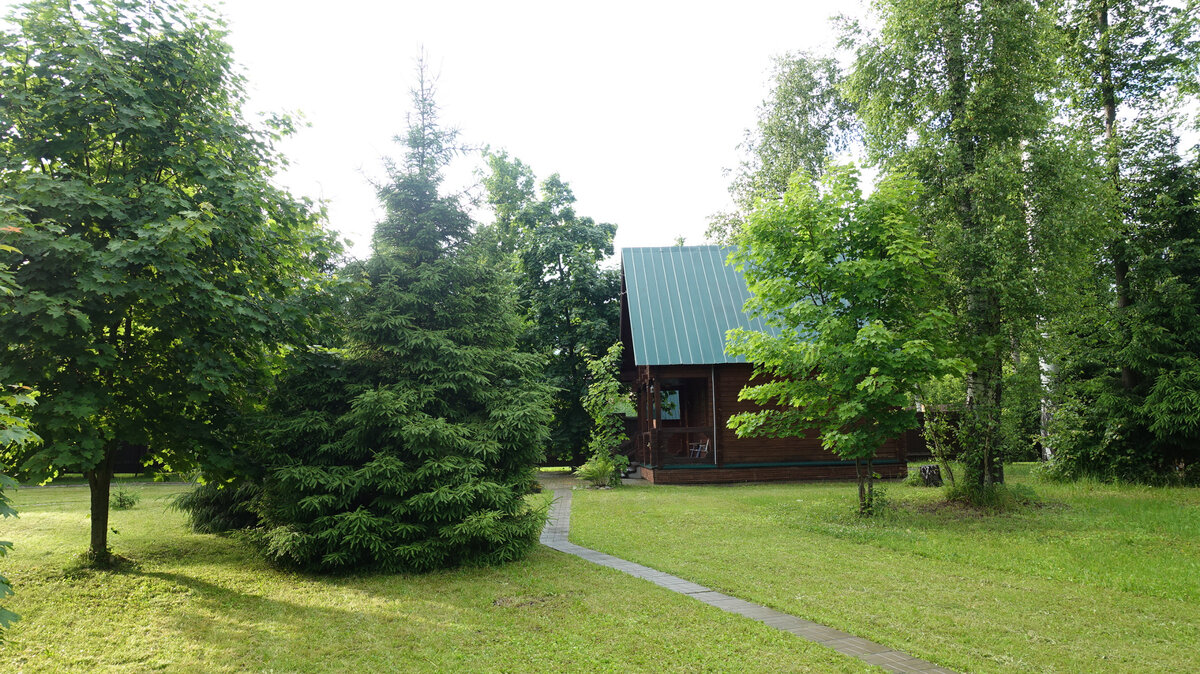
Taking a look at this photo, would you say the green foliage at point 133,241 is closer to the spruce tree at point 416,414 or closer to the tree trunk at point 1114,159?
the spruce tree at point 416,414

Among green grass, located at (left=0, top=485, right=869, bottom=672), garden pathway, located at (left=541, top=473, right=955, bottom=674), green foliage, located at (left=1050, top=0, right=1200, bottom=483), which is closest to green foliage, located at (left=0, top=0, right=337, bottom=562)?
green grass, located at (left=0, top=485, right=869, bottom=672)

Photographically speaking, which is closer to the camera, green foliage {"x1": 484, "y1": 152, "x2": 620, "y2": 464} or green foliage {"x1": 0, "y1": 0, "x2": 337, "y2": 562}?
green foliage {"x1": 0, "y1": 0, "x2": 337, "y2": 562}

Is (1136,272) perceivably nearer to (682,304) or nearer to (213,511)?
(682,304)

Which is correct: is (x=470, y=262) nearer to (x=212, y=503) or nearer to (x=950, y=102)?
(x=212, y=503)

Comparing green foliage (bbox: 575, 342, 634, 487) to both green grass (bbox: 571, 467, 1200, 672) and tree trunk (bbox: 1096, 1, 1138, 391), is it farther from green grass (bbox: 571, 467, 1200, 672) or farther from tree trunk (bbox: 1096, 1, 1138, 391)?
tree trunk (bbox: 1096, 1, 1138, 391)

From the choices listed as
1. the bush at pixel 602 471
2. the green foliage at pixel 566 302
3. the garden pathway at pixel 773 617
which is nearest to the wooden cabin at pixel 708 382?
the bush at pixel 602 471

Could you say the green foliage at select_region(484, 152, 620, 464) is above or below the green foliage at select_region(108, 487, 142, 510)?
above

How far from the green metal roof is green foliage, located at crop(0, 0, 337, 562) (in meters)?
11.3

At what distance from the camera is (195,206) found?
777 centimetres

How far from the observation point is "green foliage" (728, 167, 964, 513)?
36.5ft

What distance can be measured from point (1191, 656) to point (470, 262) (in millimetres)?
8287

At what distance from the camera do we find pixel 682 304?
1989cm

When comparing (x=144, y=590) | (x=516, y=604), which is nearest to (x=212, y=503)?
(x=144, y=590)

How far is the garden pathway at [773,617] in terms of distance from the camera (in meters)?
5.07
